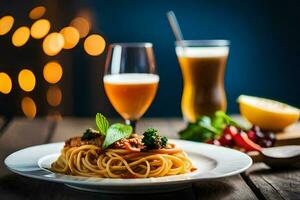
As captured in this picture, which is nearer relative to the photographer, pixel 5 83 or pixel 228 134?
pixel 228 134

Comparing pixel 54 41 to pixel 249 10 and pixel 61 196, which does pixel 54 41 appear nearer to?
pixel 249 10

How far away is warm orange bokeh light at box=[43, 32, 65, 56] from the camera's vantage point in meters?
3.90

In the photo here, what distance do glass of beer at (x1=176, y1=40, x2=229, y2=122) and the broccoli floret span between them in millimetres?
897

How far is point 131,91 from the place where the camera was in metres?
2.07

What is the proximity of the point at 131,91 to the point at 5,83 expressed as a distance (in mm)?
2043

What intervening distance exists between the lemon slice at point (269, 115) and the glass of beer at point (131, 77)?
14.7 inches

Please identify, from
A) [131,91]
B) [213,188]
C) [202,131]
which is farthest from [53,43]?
[213,188]

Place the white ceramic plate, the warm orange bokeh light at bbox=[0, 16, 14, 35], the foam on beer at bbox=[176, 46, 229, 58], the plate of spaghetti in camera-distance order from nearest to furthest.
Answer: the white ceramic plate → the plate of spaghetti → the foam on beer at bbox=[176, 46, 229, 58] → the warm orange bokeh light at bbox=[0, 16, 14, 35]

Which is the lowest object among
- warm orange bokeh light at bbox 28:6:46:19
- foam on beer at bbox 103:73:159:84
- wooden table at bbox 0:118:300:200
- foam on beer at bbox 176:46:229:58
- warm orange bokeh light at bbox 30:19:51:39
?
wooden table at bbox 0:118:300:200

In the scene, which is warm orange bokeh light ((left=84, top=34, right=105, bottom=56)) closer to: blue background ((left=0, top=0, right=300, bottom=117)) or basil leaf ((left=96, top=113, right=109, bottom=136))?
blue background ((left=0, top=0, right=300, bottom=117))

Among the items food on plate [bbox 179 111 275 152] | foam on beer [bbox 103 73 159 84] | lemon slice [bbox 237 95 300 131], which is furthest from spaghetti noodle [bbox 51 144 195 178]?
lemon slice [bbox 237 95 300 131]

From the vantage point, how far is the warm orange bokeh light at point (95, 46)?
389 centimetres

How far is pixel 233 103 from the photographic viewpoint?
400cm

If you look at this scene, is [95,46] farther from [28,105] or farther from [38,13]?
[28,105]
